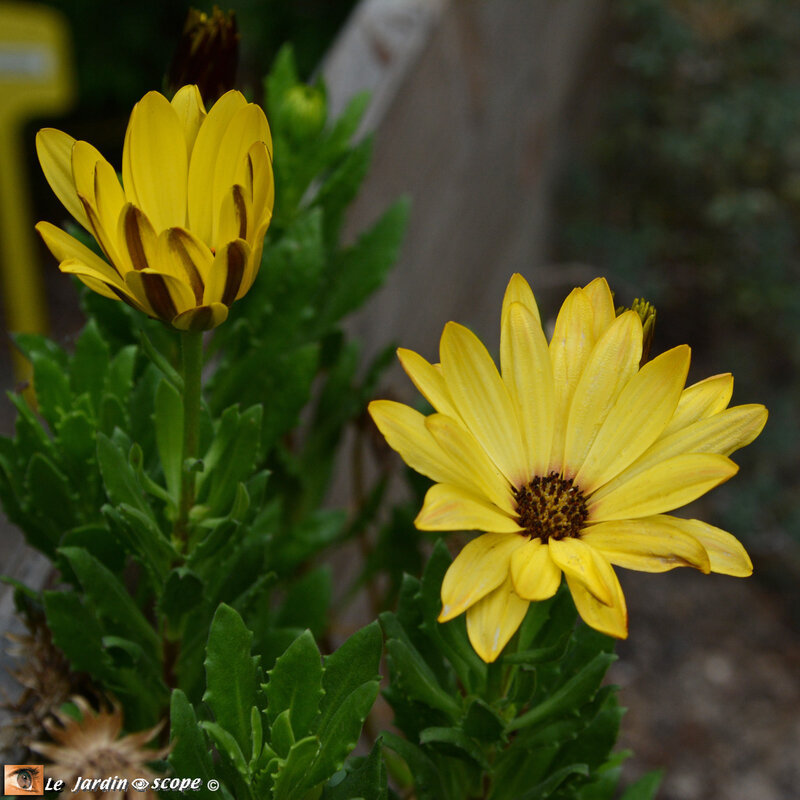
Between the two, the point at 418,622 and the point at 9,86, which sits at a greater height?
the point at 418,622

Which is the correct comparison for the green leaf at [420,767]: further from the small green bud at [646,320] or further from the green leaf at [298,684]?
the small green bud at [646,320]

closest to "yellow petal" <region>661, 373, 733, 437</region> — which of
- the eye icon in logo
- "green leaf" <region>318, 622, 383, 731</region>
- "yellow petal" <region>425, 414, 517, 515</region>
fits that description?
"yellow petal" <region>425, 414, 517, 515</region>

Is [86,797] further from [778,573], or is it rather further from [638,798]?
[778,573]

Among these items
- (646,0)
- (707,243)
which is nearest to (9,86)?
(646,0)

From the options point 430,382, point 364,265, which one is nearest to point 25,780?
point 430,382

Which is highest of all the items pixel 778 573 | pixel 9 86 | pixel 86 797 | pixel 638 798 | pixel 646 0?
pixel 646 0

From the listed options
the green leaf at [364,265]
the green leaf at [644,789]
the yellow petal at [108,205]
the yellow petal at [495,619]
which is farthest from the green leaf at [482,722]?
the green leaf at [364,265]
